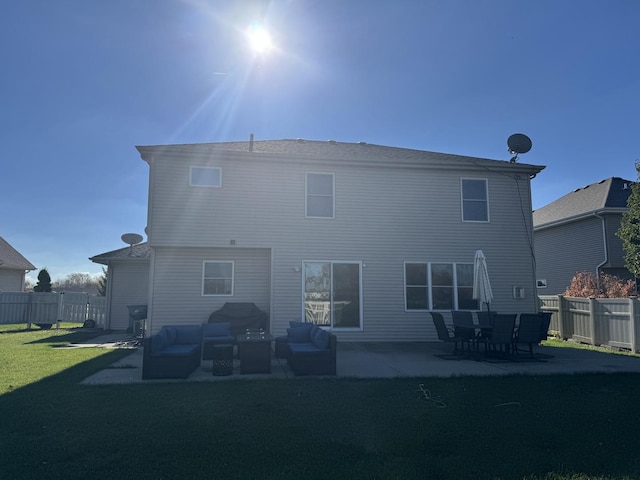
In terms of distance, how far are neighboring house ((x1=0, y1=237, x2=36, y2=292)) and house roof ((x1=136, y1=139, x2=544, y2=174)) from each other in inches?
700

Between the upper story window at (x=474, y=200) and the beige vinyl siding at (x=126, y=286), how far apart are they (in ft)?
40.5

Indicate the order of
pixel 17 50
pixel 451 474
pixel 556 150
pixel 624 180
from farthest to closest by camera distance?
pixel 624 180 < pixel 556 150 < pixel 17 50 < pixel 451 474

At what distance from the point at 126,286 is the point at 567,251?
21.1m

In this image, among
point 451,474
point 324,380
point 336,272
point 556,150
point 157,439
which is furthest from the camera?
point 556,150

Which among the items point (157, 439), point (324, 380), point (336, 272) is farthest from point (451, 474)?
point (336, 272)

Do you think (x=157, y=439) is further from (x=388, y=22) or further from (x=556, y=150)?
(x=556, y=150)

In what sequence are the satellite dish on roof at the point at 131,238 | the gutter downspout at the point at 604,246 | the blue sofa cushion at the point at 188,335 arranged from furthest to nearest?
1. the gutter downspout at the point at 604,246
2. the satellite dish on roof at the point at 131,238
3. the blue sofa cushion at the point at 188,335

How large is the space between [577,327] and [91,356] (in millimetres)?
14202

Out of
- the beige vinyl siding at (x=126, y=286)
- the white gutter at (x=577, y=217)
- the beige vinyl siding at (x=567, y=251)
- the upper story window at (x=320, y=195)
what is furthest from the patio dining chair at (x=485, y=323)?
the beige vinyl siding at (x=126, y=286)

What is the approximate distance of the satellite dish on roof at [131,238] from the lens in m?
17.0

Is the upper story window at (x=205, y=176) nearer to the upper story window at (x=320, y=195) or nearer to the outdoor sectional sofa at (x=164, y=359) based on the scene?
the upper story window at (x=320, y=195)

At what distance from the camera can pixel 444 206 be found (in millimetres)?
13664

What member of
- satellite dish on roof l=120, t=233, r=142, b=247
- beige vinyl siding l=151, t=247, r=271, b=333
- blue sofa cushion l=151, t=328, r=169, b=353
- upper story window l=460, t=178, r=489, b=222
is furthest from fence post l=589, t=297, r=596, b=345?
satellite dish on roof l=120, t=233, r=142, b=247

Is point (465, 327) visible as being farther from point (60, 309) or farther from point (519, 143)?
point (60, 309)
